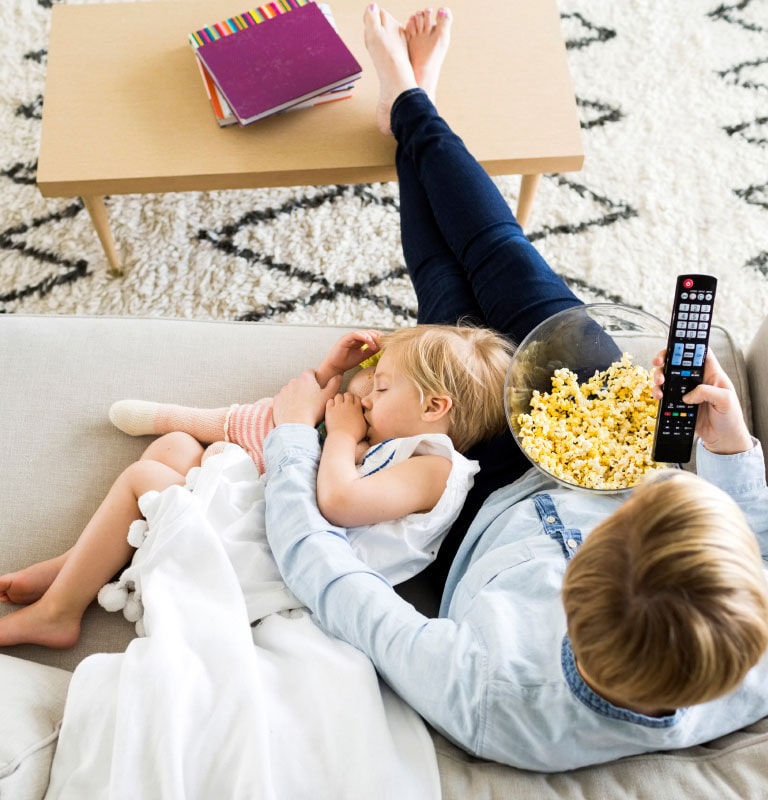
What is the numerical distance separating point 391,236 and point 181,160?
0.57m

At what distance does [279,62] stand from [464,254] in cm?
51

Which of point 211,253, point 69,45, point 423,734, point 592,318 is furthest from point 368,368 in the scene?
point 69,45

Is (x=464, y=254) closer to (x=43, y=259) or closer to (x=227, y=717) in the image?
(x=227, y=717)

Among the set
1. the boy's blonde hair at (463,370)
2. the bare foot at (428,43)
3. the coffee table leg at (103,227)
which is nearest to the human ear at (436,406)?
the boy's blonde hair at (463,370)

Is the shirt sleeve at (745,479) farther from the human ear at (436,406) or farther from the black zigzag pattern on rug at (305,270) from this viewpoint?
the black zigzag pattern on rug at (305,270)

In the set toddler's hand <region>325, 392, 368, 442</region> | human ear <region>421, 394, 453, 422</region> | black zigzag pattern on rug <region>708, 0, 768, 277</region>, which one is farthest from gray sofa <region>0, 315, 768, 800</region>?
black zigzag pattern on rug <region>708, 0, 768, 277</region>

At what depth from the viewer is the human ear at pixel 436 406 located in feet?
3.68

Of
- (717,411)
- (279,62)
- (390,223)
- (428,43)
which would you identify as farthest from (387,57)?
(717,411)

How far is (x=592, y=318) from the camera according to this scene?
1.15 m

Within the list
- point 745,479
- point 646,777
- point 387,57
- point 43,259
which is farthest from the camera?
point 43,259

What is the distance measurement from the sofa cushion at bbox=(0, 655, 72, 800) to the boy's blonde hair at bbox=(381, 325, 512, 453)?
0.58 meters

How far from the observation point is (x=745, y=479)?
94cm

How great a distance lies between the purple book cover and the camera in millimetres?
1408

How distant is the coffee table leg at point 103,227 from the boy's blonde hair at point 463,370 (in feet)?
2.31
